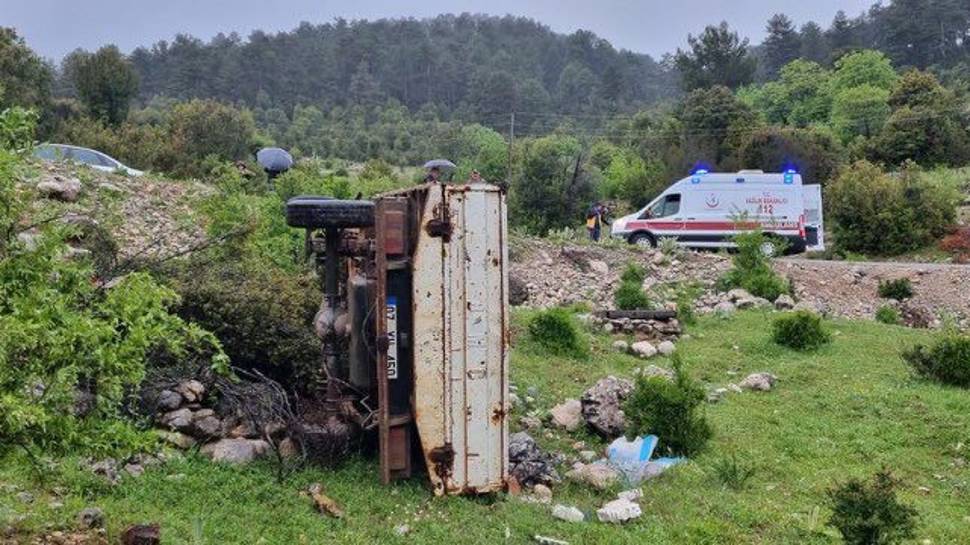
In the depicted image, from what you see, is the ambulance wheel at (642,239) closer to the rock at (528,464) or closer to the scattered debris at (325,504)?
the rock at (528,464)

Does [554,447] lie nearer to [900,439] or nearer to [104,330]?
[900,439]

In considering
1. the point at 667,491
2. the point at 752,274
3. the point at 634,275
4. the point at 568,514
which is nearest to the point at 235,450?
the point at 568,514

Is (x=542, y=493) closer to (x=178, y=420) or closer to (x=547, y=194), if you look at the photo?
(x=178, y=420)

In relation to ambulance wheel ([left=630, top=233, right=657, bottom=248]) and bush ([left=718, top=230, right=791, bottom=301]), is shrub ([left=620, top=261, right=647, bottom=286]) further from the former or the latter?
ambulance wheel ([left=630, top=233, right=657, bottom=248])

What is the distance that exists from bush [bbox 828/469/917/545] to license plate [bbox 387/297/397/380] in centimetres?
250

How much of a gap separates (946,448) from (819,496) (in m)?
1.85

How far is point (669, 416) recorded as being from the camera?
6.37 metres

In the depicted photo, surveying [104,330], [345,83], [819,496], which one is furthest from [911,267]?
[345,83]

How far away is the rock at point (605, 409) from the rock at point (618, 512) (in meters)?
1.62

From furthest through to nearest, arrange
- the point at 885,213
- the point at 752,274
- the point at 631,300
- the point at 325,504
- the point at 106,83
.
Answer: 1. the point at 106,83
2. the point at 885,213
3. the point at 752,274
4. the point at 631,300
5. the point at 325,504

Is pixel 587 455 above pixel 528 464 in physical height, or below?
below

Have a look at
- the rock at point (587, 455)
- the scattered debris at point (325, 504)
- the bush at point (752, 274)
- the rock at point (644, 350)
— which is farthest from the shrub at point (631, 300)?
the scattered debris at point (325, 504)

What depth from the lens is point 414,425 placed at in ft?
16.7

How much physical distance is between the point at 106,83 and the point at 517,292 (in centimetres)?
2539
